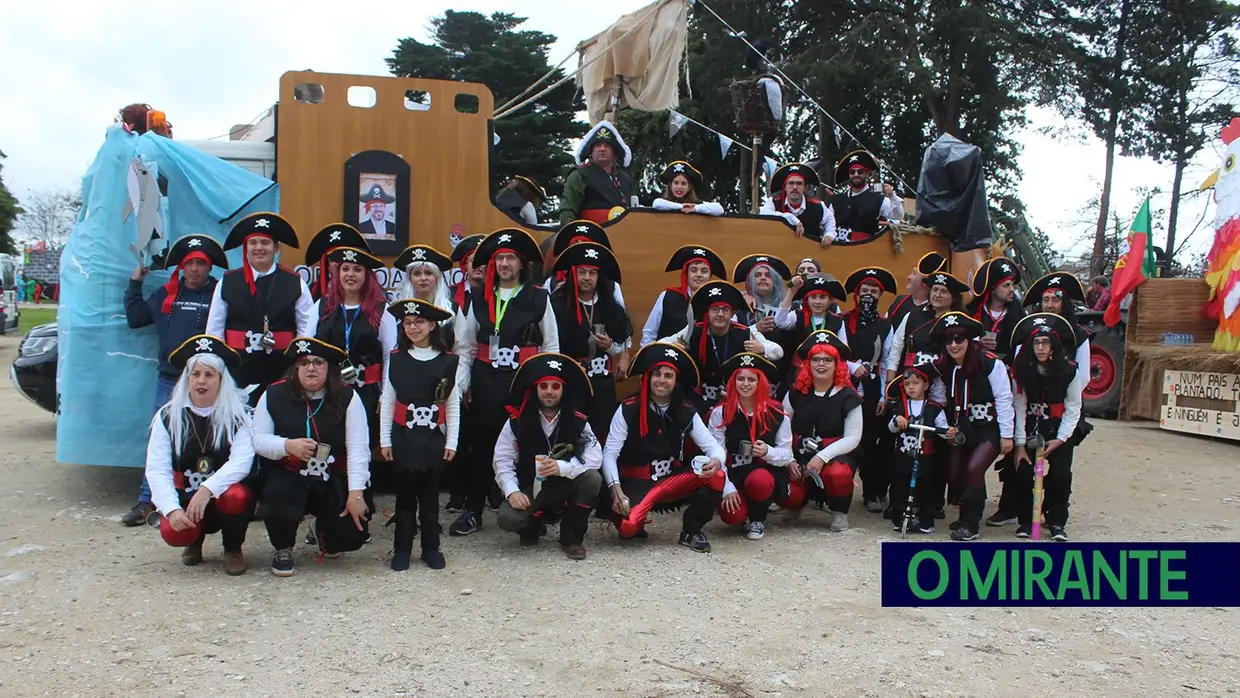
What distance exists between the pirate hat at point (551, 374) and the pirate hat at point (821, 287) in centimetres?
211

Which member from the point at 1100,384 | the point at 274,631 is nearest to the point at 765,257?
the point at 274,631

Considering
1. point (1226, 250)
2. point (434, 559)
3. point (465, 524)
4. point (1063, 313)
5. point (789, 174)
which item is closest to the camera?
point (434, 559)

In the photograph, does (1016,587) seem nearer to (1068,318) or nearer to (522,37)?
(1068,318)

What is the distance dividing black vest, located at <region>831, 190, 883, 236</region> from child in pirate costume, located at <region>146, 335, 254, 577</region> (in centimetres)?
531

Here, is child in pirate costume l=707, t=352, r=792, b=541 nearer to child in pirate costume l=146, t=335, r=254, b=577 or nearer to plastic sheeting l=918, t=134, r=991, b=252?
child in pirate costume l=146, t=335, r=254, b=577

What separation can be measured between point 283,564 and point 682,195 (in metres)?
4.32

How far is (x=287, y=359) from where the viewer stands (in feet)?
18.4

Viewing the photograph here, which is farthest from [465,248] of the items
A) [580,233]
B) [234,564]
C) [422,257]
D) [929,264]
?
[929,264]

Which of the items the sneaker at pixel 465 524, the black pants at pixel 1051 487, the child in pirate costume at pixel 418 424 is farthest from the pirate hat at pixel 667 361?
the black pants at pixel 1051 487

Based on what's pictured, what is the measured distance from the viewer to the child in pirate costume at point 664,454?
555cm

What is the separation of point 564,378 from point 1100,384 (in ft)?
32.0

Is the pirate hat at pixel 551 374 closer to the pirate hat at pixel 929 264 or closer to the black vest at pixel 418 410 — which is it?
the black vest at pixel 418 410

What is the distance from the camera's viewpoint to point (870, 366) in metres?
6.73

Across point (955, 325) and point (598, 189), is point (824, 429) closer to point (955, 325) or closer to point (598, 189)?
point (955, 325)
